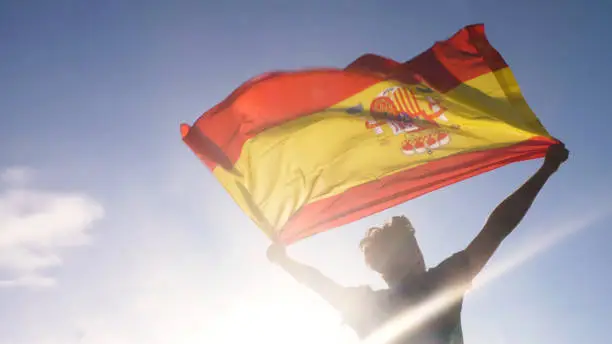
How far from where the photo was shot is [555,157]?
3.98 meters

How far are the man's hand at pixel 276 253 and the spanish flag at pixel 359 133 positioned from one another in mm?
528

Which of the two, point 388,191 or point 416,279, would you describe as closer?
point 416,279

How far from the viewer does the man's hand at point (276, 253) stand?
14.6ft

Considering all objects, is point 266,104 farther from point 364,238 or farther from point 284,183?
point 364,238

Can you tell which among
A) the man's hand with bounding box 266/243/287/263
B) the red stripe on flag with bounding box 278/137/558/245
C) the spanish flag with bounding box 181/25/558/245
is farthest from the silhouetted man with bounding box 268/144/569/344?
the spanish flag with bounding box 181/25/558/245

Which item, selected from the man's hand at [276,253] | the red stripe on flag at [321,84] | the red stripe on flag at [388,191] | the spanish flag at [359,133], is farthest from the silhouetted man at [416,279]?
the red stripe on flag at [321,84]

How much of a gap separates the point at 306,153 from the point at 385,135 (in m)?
1.02

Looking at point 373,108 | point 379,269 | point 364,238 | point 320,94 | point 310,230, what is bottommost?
point 379,269

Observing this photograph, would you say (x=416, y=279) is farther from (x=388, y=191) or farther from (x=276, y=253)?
(x=388, y=191)

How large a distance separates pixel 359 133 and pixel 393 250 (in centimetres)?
254

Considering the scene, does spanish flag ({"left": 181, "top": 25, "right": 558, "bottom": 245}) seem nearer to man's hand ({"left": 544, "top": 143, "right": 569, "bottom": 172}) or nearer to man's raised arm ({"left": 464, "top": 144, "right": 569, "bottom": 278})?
man's hand ({"left": 544, "top": 143, "right": 569, "bottom": 172})

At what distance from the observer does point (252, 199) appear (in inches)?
210

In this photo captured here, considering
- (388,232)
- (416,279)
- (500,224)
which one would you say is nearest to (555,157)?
(500,224)

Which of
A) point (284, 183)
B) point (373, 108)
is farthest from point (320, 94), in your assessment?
point (284, 183)
